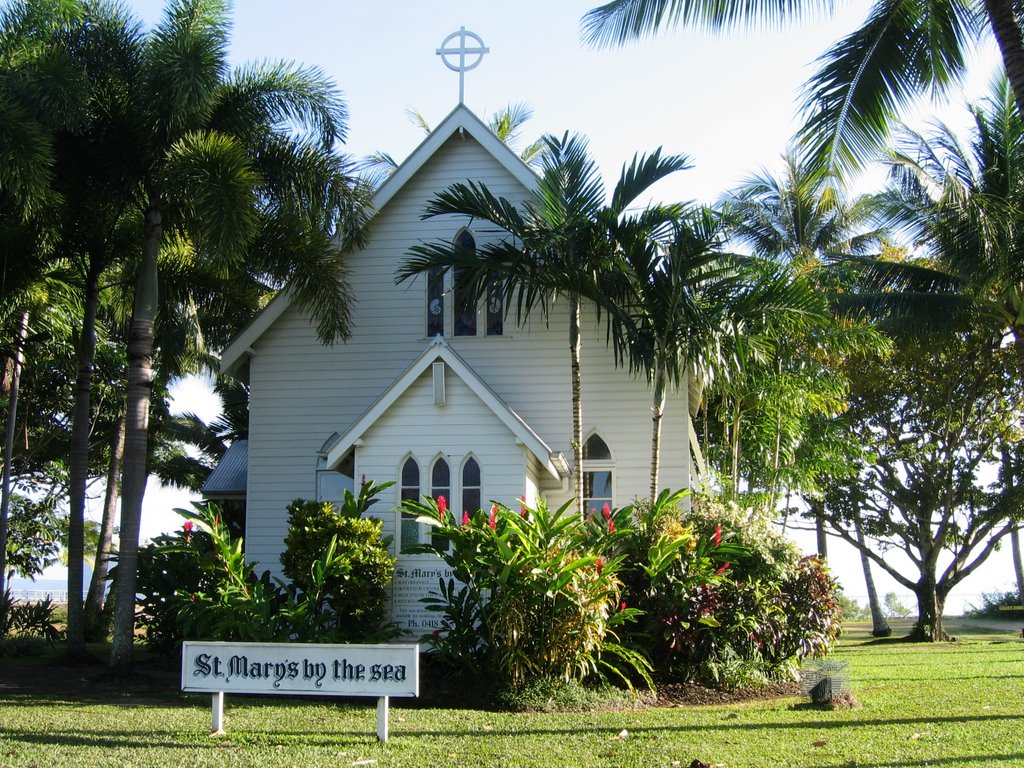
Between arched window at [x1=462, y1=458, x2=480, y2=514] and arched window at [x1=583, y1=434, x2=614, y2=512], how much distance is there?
275cm

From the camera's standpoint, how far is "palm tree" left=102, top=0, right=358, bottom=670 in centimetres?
1508

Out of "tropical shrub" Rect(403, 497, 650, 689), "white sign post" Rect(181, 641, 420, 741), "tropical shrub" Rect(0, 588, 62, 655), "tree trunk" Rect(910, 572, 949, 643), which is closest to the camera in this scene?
"white sign post" Rect(181, 641, 420, 741)

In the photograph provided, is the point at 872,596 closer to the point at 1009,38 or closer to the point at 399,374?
the point at 399,374

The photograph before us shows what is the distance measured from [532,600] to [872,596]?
25879mm

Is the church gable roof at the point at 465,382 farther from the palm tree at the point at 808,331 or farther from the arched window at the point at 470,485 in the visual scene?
the palm tree at the point at 808,331

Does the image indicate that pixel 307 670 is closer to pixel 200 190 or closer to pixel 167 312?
pixel 200 190

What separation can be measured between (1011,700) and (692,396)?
8776 millimetres

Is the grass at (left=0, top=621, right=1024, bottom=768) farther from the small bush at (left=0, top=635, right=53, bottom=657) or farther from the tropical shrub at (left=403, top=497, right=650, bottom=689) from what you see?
the small bush at (left=0, top=635, right=53, bottom=657)

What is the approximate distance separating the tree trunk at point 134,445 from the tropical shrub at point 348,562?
8.42 ft

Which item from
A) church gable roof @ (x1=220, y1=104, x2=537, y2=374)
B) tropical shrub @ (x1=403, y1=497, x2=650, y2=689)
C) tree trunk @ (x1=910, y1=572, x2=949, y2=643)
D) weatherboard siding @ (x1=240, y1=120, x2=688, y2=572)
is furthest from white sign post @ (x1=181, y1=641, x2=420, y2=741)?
tree trunk @ (x1=910, y1=572, x2=949, y2=643)

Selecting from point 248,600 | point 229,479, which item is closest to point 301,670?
point 248,600

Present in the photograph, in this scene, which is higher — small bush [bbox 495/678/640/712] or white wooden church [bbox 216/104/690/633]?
white wooden church [bbox 216/104/690/633]

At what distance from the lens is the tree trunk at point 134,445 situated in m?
15.3

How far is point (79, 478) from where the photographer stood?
17906 mm
